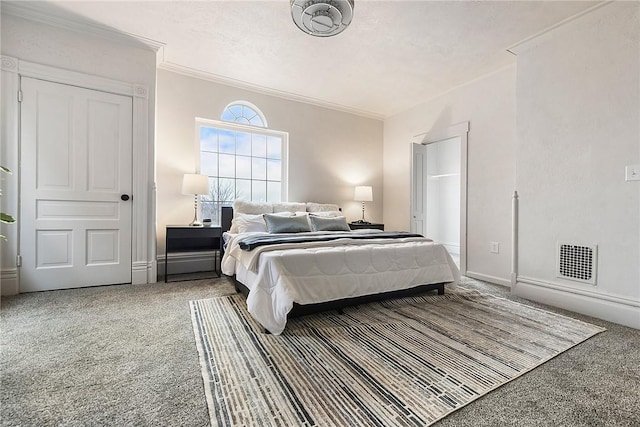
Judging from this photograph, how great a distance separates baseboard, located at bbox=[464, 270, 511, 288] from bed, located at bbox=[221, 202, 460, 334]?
1.01 meters

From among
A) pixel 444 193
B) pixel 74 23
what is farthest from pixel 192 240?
pixel 444 193

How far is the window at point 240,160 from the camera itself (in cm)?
423

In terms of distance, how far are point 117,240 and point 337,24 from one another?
3100 millimetres

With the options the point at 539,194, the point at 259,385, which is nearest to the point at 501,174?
the point at 539,194

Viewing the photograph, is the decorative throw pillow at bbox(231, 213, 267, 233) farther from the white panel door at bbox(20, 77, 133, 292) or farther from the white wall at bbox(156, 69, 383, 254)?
the white panel door at bbox(20, 77, 133, 292)

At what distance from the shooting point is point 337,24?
229 centimetres

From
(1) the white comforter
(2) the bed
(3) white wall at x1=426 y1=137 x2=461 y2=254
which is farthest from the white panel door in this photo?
A: (3) white wall at x1=426 y1=137 x2=461 y2=254

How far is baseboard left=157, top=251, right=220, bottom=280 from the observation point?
3840 millimetres

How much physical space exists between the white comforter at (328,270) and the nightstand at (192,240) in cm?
74

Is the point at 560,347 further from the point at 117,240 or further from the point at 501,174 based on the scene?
the point at 117,240

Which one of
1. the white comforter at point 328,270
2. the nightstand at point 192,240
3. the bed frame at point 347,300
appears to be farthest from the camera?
the nightstand at point 192,240

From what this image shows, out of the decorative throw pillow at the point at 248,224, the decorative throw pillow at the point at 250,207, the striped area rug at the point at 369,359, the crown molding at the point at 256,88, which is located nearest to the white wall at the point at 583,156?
the striped area rug at the point at 369,359

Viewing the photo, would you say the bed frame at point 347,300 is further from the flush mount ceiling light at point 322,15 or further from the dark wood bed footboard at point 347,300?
the flush mount ceiling light at point 322,15

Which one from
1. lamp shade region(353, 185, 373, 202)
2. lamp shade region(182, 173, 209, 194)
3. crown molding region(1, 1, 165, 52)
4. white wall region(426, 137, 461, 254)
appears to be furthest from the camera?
white wall region(426, 137, 461, 254)
